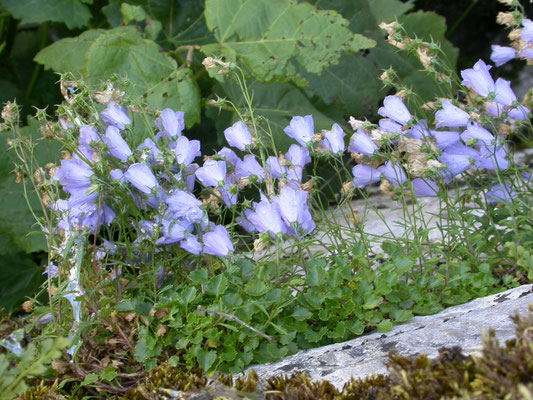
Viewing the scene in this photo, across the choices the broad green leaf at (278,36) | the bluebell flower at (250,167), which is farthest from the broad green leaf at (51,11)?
the bluebell flower at (250,167)

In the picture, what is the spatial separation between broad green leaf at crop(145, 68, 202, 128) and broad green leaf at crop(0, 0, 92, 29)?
3.19 feet

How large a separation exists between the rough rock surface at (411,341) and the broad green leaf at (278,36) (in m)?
1.30

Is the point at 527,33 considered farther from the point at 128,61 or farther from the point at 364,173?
the point at 128,61

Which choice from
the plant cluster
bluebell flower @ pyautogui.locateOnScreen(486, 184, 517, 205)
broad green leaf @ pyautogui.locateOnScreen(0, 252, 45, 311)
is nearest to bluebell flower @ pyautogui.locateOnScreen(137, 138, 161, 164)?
the plant cluster

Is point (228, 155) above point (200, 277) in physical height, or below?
above

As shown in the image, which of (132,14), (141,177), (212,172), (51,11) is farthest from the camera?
(51,11)

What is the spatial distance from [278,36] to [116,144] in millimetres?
1152

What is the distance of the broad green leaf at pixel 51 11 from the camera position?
11.3 ft

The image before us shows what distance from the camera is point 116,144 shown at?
6.70 feet

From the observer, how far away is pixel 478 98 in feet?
7.48

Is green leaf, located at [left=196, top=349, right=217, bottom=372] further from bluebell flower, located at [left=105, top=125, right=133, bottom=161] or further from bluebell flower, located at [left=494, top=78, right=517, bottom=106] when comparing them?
bluebell flower, located at [left=494, top=78, right=517, bottom=106]

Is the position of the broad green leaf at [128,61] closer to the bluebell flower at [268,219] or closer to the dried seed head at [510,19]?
the bluebell flower at [268,219]

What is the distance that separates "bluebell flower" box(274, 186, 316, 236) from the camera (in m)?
1.91

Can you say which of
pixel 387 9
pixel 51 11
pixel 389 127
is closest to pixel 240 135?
pixel 389 127
